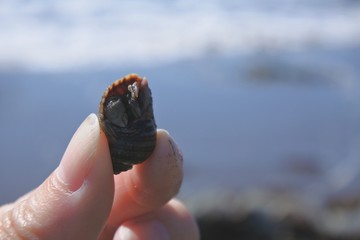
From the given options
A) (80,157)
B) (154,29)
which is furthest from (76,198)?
(154,29)

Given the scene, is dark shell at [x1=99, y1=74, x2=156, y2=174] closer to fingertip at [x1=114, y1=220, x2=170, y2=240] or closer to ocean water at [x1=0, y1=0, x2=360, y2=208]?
fingertip at [x1=114, y1=220, x2=170, y2=240]

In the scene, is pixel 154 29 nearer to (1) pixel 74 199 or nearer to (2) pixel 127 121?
(2) pixel 127 121

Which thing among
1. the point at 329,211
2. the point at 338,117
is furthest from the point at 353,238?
the point at 338,117

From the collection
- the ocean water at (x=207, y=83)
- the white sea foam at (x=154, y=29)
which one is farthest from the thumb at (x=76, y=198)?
the white sea foam at (x=154, y=29)

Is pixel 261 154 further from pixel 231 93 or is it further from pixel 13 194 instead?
pixel 13 194

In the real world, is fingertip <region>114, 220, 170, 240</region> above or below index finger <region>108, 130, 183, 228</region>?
below

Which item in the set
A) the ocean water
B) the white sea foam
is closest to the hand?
the ocean water
